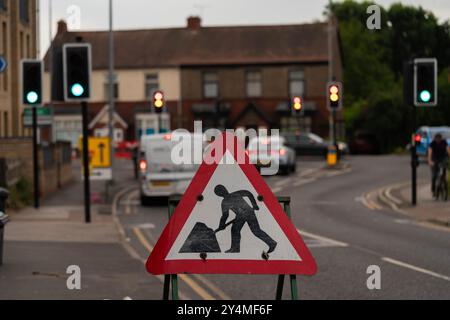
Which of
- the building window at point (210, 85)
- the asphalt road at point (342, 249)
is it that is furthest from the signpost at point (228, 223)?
the building window at point (210, 85)

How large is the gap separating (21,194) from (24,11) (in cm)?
454

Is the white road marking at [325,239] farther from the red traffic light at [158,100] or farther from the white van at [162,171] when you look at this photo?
the red traffic light at [158,100]

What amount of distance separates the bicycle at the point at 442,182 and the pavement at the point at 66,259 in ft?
28.3

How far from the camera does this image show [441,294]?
1115 cm


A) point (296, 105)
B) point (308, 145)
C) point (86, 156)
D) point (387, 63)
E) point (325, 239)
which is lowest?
point (325, 239)

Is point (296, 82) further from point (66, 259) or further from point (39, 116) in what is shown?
point (66, 259)

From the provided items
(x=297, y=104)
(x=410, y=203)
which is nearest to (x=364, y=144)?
(x=410, y=203)

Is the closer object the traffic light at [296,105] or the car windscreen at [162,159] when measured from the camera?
→ the traffic light at [296,105]

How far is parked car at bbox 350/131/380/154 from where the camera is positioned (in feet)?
211

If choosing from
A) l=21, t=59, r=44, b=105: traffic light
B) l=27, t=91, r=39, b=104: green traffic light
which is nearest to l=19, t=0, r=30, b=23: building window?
l=21, t=59, r=44, b=105: traffic light

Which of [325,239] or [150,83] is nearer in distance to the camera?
[325,239]

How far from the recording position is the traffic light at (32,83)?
2200cm

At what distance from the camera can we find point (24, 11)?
83.8 feet
